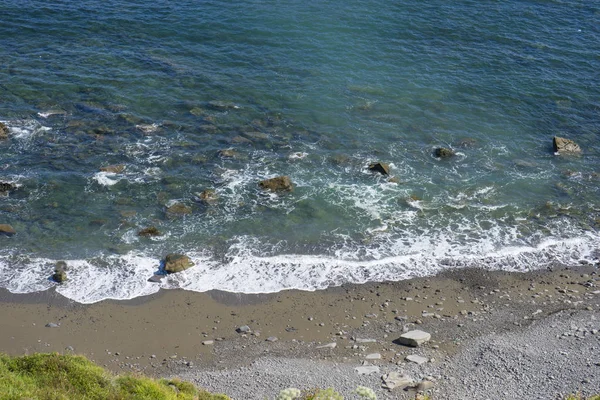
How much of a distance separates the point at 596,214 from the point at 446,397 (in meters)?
23.3

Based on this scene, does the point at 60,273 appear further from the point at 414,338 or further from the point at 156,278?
the point at 414,338

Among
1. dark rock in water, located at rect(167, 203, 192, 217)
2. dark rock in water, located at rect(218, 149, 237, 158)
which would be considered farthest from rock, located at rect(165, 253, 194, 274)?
dark rock in water, located at rect(218, 149, 237, 158)

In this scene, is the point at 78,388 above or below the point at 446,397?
above

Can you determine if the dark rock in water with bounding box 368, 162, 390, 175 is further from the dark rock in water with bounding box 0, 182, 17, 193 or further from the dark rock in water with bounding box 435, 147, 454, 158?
the dark rock in water with bounding box 0, 182, 17, 193

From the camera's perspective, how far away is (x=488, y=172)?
54062 mm

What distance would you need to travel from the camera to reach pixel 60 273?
41.6 meters

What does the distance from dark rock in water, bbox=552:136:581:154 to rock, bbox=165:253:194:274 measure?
31600mm

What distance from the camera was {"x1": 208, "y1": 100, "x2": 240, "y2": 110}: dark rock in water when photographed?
6009 centimetres

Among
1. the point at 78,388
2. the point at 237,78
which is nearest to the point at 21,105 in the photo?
the point at 237,78

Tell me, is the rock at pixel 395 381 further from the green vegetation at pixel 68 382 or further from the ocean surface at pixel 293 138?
the green vegetation at pixel 68 382

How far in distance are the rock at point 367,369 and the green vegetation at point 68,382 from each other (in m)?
9.15

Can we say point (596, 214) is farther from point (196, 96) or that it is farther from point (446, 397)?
point (196, 96)

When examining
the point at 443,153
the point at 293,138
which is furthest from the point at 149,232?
the point at 443,153

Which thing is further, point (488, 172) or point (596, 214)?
point (488, 172)
